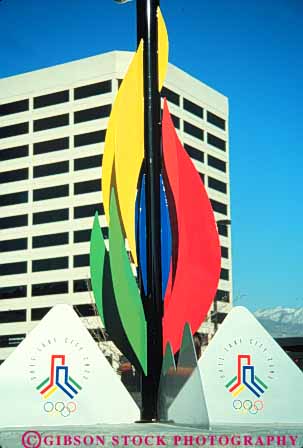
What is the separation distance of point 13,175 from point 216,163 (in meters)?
17.0

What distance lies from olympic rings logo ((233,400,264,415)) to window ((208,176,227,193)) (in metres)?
44.1

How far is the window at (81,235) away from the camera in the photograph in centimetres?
5628

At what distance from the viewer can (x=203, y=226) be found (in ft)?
34.6

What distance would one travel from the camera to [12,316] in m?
58.3

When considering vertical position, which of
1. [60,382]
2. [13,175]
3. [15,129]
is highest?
[15,129]

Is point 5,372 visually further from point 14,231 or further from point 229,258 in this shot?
point 14,231

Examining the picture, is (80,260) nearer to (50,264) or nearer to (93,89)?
(50,264)

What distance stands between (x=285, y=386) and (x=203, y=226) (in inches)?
92.2

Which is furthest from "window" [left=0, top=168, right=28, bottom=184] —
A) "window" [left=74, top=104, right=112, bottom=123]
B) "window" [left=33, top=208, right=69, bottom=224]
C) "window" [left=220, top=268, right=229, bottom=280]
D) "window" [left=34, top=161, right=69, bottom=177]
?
"window" [left=220, top=268, right=229, bottom=280]

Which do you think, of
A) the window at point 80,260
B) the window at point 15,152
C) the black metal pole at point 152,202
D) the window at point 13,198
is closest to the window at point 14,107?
the window at point 15,152

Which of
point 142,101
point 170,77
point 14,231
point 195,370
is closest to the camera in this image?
point 195,370

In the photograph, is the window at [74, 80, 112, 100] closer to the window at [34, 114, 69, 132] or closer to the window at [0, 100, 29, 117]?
the window at [34, 114, 69, 132]

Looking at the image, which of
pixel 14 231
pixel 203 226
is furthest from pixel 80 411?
pixel 14 231

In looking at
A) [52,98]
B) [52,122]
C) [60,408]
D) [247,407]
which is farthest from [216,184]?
[60,408]
